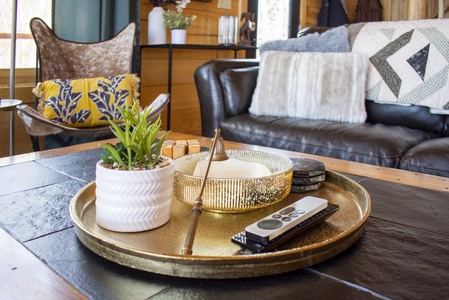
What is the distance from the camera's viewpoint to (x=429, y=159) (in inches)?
69.1

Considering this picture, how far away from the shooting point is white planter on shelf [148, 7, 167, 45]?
304 cm

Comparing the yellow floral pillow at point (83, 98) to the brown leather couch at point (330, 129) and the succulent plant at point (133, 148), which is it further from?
the succulent plant at point (133, 148)

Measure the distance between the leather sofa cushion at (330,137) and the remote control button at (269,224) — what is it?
1.29 m

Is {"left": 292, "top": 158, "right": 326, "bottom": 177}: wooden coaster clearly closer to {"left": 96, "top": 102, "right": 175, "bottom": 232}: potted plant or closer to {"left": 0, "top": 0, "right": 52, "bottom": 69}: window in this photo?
{"left": 96, "top": 102, "right": 175, "bottom": 232}: potted plant

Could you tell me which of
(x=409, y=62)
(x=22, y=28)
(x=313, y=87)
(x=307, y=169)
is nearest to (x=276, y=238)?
(x=307, y=169)

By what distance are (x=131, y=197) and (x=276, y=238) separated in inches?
8.8

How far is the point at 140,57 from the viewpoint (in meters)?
3.13

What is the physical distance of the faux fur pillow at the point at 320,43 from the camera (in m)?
2.49

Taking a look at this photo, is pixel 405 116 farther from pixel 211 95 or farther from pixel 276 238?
pixel 276 238

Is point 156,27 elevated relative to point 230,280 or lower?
elevated

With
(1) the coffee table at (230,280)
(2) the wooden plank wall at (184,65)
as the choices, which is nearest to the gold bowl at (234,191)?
(1) the coffee table at (230,280)

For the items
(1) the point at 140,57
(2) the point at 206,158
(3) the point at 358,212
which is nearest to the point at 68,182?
(2) the point at 206,158

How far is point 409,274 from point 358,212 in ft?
0.72

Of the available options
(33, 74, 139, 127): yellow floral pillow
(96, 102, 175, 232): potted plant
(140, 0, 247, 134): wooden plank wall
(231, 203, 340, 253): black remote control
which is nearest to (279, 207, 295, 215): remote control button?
(231, 203, 340, 253): black remote control
